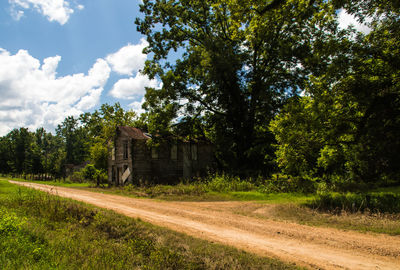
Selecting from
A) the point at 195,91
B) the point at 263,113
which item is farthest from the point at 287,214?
the point at 195,91

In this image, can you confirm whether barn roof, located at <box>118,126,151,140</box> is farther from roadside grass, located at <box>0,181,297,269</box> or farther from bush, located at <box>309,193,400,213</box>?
bush, located at <box>309,193,400,213</box>

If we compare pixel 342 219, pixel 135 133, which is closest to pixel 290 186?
pixel 342 219

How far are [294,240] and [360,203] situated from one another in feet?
18.7

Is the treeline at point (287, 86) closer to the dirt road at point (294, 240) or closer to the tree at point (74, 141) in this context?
the dirt road at point (294, 240)

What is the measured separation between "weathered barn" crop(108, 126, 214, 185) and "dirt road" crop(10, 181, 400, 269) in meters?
18.5

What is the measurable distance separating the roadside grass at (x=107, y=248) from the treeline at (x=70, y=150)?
27106 millimetres

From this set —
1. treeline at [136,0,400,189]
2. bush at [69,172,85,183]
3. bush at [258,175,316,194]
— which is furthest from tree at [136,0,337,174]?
bush at [69,172,85,183]

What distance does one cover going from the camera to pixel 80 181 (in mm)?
46219

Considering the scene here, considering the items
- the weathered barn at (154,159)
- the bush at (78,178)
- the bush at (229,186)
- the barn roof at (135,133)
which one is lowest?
the bush at (78,178)

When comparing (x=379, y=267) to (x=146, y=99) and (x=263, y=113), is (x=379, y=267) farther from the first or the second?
(x=146, y=99)

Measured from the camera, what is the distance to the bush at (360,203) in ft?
36.9

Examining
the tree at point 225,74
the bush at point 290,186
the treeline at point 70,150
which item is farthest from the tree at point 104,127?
the bush at point 290,186

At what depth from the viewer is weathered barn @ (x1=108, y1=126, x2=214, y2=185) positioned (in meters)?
30.0

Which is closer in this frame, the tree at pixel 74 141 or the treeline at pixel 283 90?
the treeline at pixel 283 90
